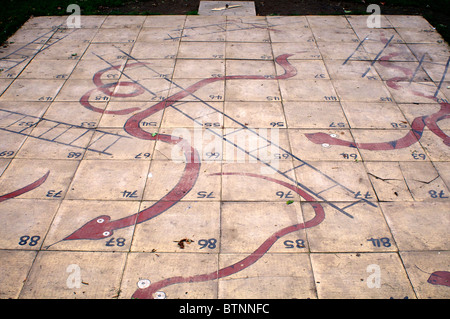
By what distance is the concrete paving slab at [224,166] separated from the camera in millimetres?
5387

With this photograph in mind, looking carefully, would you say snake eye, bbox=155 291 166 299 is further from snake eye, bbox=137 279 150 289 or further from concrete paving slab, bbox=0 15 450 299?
snake eye, bbox=137 279 150 289

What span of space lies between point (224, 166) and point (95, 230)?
101 inches

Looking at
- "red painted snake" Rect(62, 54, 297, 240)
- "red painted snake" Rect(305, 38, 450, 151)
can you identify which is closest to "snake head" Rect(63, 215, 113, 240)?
"red painted snake" Rect(62, 54, 297, 240)

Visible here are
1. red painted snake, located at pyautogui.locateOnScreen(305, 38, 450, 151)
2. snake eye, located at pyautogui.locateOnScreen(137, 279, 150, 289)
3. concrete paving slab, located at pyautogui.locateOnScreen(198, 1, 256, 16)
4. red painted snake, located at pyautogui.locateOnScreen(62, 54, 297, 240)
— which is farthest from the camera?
concrete paving slab, located at pyautogui.locateOnScreen(198, 1, 256, 16)

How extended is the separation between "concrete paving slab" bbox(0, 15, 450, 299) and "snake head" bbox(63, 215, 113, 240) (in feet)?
0.07

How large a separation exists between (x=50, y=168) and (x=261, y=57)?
636cm

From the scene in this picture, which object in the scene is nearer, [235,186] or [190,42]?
[235,186]

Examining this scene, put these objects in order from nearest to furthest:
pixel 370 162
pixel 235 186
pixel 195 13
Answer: pixel 235 186
pixel 370 162
pixel 195 13

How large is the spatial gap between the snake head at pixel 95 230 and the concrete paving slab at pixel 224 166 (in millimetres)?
21

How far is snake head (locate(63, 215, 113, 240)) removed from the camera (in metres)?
5.86

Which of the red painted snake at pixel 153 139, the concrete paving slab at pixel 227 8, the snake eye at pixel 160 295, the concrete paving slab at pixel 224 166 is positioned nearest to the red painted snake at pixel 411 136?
the concrete paving slab at pixel 224 166
